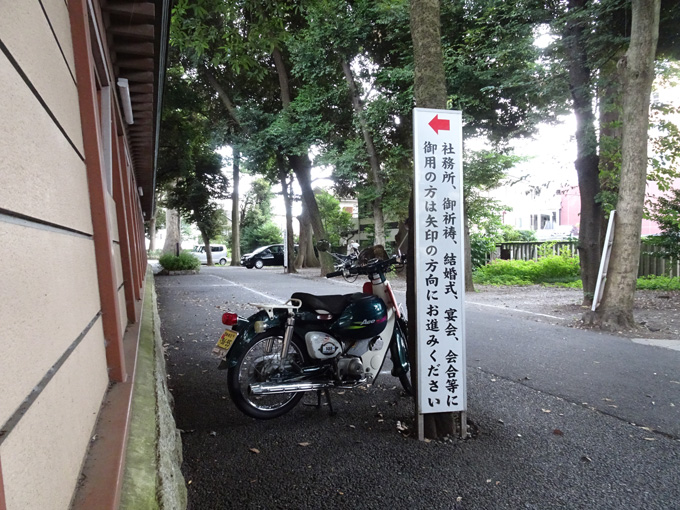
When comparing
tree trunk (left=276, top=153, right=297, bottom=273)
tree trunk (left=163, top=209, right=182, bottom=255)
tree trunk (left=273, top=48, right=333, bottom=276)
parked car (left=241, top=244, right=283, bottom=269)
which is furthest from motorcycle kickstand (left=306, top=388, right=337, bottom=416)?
tree trunk (left=163, top=209, right=182, bottom=255)

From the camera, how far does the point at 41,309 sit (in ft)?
3.63

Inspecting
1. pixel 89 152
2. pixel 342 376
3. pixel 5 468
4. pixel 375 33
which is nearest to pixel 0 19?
pixel 5 468

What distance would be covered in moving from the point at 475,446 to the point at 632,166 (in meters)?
6.50

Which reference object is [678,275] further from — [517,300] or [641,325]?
[641,325]

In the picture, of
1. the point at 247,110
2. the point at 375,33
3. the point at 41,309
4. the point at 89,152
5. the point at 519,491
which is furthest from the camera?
the point at 247,110

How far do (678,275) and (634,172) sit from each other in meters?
9.21

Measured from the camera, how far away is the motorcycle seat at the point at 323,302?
4312mm

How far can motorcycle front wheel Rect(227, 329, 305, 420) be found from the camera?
162 inches

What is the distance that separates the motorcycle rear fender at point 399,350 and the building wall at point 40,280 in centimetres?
322

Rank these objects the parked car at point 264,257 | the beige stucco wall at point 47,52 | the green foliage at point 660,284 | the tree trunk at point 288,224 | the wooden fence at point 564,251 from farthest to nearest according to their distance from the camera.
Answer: the parked car at point 264,257
the tree trunk at point 288,224
the wooden fence at point 564,251
the green foliage at point 660,284
the beige stucco wall at point 47,52

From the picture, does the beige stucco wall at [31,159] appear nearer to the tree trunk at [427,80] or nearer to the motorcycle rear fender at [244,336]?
the motorcycle rear fender at [244,336]

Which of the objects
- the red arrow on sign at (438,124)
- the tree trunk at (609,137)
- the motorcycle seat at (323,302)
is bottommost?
the motorcycle seat at (323,302)

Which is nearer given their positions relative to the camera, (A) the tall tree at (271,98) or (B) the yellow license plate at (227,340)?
(B) the yellow license plate at (227,340)

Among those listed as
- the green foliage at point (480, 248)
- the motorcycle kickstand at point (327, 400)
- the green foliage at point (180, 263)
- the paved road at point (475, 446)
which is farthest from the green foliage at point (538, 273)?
Result: the motorcycle kickstand at point (327, 400)
